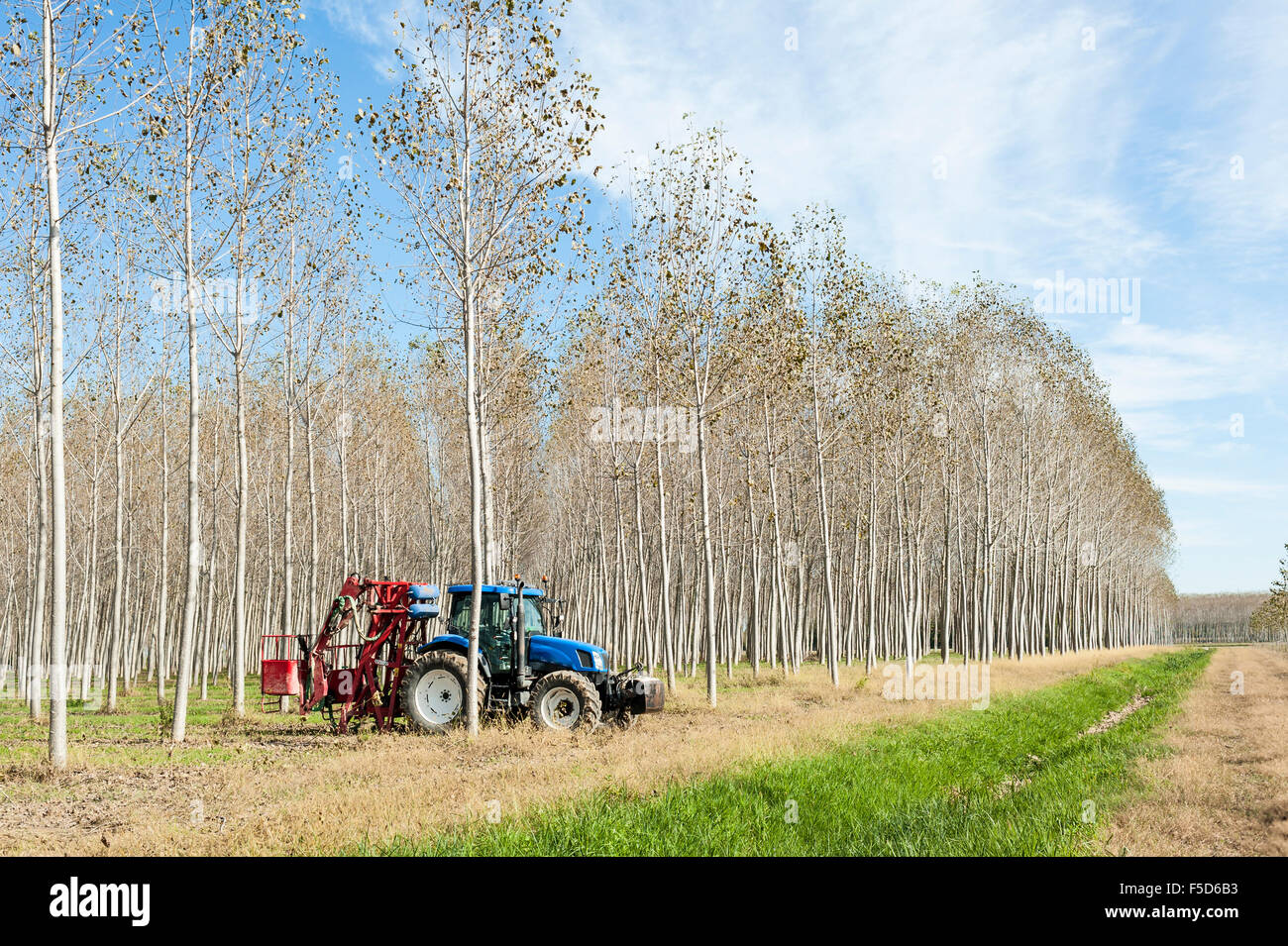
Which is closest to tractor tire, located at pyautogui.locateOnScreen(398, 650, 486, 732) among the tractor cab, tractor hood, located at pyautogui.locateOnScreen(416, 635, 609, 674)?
tractor hood, located at pyautogui.locateOnScreen(416, 635, 609, 674)

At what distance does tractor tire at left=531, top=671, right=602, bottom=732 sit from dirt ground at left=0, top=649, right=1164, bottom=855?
1.90ft

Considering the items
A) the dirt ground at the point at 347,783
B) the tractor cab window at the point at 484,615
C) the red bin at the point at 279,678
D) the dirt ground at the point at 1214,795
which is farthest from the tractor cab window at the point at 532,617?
the dirt ground at the point at 1214,795

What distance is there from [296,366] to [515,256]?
1021 centimetres

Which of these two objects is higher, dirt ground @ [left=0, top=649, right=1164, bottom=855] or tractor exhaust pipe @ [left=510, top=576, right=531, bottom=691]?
tractor exhaust pipe @ [left=510, top=576, right=531, bottom=691]

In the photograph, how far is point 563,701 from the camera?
587 inches

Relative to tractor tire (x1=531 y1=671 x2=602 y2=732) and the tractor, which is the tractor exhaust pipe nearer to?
the tractor

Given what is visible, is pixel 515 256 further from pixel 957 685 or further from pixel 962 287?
pixel 962 287

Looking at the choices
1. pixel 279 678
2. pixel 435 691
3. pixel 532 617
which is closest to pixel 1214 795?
pixel 532 617

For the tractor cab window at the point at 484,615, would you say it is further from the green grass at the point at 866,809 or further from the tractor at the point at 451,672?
the green grass at the point at 866,809

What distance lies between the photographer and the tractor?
14812 mm

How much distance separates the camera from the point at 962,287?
118 feet

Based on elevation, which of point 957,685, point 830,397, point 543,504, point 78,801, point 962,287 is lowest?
point 957,685
